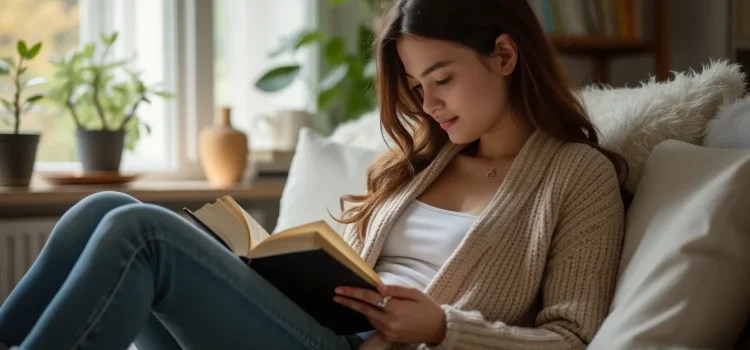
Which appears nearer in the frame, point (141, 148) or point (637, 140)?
point (637, 140)

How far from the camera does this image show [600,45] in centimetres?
289

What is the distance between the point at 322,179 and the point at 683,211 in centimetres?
88

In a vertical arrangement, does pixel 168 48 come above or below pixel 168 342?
above

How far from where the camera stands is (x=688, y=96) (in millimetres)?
1475

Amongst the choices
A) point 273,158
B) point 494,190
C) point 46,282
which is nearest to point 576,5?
point 273,158

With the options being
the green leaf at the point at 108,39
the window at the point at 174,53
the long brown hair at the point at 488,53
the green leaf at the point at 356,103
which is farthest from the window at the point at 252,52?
the long brown hair at the point at 488,53

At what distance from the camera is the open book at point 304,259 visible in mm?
1102

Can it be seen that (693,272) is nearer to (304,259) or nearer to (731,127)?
(731,127)

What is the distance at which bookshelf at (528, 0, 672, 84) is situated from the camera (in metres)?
2.81

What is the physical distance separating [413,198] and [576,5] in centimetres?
151

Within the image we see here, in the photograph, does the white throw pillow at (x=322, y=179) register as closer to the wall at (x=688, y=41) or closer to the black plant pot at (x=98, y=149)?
the black plant pot at (x=98, y=149)

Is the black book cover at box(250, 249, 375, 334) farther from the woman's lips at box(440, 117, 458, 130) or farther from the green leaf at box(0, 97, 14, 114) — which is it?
the green leaf at box(0, 97, 14, 114)

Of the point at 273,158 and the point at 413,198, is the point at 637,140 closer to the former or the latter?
the point at 413,198

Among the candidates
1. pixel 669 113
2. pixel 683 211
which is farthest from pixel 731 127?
pixel 683 211
